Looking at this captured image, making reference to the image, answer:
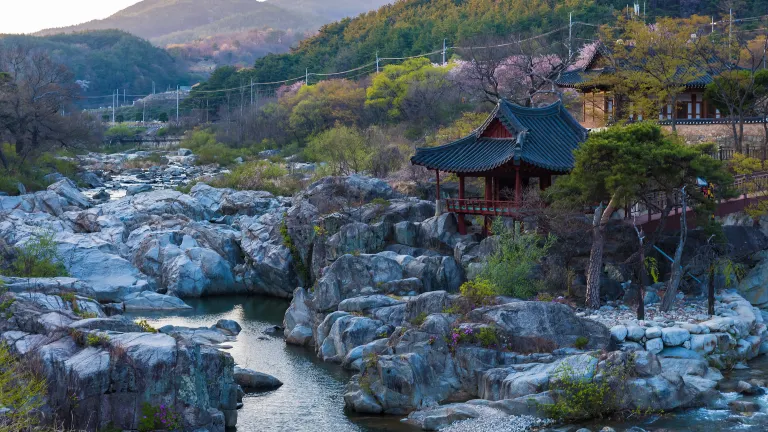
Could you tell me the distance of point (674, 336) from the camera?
2120 cm

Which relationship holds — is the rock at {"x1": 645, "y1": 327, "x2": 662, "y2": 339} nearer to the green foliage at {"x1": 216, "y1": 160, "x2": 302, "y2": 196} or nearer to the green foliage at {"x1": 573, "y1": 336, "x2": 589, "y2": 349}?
the green foliage at {"x1": 573, "y1": 336, "x2": 589, "y2": 349}

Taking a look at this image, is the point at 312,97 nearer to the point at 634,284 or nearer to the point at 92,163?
the point at 92,163

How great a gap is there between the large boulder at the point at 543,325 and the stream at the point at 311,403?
2872 mm

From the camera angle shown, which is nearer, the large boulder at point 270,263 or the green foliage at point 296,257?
the green foliage at point 296,257

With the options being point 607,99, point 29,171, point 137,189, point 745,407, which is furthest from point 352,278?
point 29,171

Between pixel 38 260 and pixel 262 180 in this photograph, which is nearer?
pixel 38 260

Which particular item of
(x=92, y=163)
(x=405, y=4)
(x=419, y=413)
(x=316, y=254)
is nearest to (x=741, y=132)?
(x=316, y=254)

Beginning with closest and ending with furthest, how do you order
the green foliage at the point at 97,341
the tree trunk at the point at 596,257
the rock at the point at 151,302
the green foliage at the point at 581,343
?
the green foliage at the point at 97,341, the green foliage at the point at 581,343, the tree trunk at the point at 596,257, the rock at the point at 151,302

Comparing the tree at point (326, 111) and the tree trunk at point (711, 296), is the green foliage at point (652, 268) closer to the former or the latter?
the tree trunk at point (711, 296)

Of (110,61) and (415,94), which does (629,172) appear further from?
(110,61)

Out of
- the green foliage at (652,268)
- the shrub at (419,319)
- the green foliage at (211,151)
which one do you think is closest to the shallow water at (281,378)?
the shrub at (419,319)

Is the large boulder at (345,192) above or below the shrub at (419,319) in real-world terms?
above

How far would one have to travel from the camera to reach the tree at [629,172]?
2248 cm

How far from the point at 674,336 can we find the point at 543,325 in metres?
3.36
